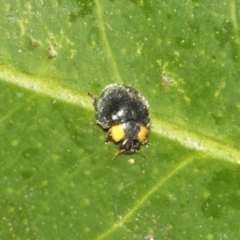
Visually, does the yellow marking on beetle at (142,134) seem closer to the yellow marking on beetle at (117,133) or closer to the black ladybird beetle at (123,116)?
the black ladybird beetle at (123,116)

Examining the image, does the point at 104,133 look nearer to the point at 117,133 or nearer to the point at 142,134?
the point at 117,133

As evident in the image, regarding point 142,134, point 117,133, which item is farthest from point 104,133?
point 142,134

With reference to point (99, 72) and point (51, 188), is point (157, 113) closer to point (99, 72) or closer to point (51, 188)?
point (99, 72)

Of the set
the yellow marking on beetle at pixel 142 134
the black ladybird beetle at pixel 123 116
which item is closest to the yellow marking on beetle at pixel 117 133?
the black ladybird beetle at pixel 123 116

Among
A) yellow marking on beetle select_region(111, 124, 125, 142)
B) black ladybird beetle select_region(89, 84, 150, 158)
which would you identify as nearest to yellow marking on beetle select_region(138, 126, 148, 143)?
black ladybird beetle select_region(89, 84, 150, 158)

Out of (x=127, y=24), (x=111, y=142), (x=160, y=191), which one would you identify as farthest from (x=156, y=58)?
(x=160, y=191)
